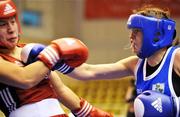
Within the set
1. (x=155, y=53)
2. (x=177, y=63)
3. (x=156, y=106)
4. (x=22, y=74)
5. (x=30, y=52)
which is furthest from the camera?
(x=155, y=53)

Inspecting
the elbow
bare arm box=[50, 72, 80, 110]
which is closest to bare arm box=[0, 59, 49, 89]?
the elbow

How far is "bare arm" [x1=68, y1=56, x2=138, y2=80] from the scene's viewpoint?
2896mm

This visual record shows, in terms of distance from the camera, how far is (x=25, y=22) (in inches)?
321

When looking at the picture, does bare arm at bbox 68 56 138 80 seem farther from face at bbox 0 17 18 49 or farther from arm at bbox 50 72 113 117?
face at bbox 0 17 18 49

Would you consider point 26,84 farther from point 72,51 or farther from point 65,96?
point 65,96

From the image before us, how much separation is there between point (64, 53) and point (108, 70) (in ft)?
2.43

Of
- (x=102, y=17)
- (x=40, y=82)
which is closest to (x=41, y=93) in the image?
(x=40, y=82)

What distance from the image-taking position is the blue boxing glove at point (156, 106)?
246cm

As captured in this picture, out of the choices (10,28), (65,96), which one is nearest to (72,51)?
(10,28)

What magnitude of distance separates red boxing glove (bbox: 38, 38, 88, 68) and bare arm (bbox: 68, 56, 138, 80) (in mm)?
609

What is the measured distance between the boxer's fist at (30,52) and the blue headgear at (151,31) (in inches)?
23.0

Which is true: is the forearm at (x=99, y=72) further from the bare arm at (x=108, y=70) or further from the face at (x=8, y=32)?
the face at (x=8, y=32)

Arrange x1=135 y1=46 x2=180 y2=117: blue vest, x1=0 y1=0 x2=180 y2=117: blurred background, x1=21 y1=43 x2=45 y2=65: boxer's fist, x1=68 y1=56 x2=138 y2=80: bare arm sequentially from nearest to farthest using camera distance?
1. x1=21 y1=43 x2=45 y2=65: boxer's fist
2. x1=135 y1=46 x2=180 y2=117: blue vest
3. x1=68 y1=56 x2=138 y2=80: bare arm
4. x1=0 y1=0 x2=180 y2=117: blurred background

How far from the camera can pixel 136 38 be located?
2668mm
